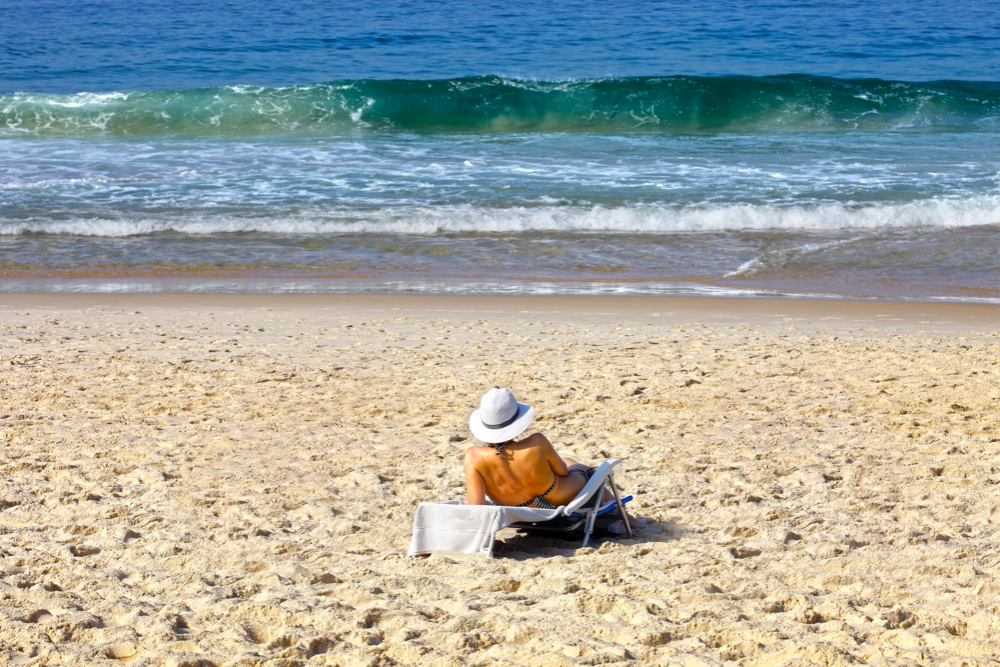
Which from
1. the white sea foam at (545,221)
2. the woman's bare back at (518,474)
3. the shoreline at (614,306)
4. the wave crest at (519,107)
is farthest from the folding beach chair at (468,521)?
the wave crest at (519,107)

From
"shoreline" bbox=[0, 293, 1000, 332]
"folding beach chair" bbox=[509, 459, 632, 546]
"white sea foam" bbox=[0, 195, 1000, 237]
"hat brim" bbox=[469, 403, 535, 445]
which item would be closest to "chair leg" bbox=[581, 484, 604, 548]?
"folding beach chair" bbox=[509, 459, 632, 546]

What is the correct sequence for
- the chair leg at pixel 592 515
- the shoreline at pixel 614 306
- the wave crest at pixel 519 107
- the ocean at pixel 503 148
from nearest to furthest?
1. the chair leg at pixel 592 515
2. the shoreline at pixel 614 306
3. the ocean at pixel 503 148
4. the wave crest at pixel 519 107

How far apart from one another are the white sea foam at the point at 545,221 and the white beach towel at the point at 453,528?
27.2 feet

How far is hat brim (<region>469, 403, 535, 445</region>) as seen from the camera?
407cm

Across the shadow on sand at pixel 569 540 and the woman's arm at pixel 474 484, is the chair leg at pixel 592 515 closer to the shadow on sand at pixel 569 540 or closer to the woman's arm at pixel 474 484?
the shadow on sand at pixel 569 540

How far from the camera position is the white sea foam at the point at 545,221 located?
12133 mm

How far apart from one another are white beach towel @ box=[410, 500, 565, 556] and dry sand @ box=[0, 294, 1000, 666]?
69 mm

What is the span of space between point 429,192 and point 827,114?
432 inches

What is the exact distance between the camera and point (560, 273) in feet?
33.6

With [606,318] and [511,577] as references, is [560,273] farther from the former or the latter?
[511,577]

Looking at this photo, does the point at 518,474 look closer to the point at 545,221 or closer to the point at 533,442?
the point at 533,442

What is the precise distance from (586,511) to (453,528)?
0.56 meters

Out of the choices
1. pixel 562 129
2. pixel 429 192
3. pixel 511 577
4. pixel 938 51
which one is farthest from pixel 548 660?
pixel 938 51

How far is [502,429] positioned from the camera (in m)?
4.08
